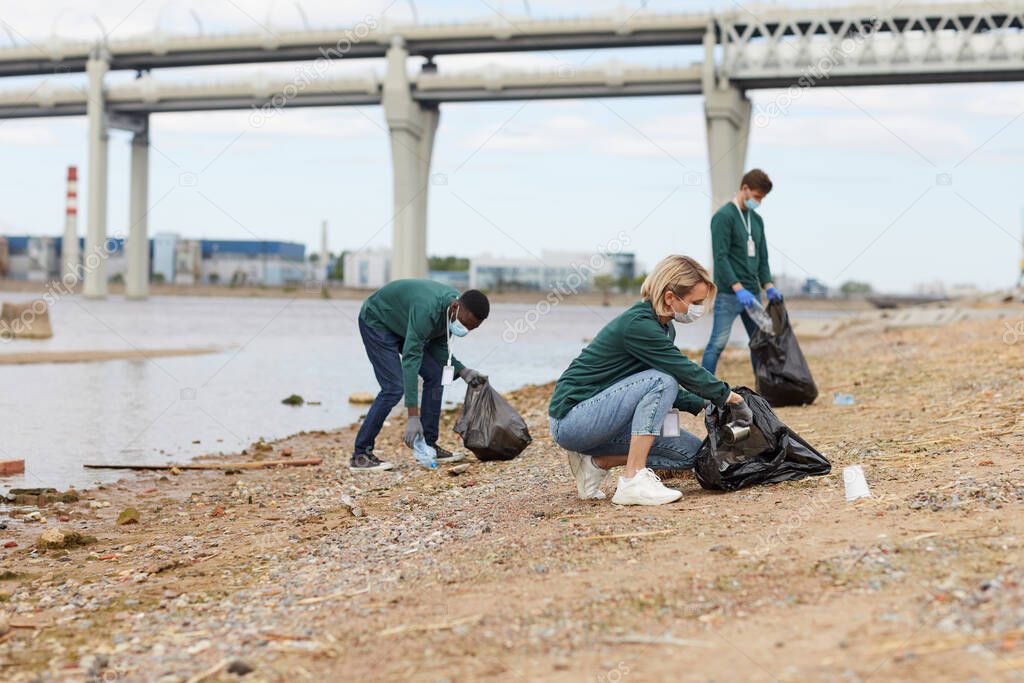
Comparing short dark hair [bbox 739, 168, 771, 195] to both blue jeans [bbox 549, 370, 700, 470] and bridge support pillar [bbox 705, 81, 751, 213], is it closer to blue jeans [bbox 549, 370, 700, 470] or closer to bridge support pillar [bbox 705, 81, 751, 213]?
blue jeans [bbox 549, 370, 700, 470]

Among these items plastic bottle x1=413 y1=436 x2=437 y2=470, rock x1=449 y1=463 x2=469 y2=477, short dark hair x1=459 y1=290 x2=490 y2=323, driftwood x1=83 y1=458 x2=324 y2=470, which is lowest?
driftwood x1=83 y1=458 x2=324 y2=470

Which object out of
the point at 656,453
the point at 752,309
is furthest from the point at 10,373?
the point at 656,453

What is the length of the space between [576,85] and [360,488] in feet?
160

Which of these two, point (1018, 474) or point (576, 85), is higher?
point (576, 85)

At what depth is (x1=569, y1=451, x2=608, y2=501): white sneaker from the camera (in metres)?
5.25

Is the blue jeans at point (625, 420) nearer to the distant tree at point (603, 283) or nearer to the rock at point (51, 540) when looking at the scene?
the rock at point (51, 540)

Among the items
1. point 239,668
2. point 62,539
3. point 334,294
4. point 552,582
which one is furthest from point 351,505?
point 334,294

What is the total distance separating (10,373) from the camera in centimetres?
1552

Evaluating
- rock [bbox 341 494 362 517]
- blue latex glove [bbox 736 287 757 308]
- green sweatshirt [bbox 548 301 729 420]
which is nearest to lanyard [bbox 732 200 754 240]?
blue latex glove [bbox 736 287 757 308]

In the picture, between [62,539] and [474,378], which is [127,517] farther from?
[474,378]

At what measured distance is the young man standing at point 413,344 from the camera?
6.51 metres

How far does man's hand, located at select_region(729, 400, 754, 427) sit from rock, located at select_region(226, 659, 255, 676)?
2.69 metres

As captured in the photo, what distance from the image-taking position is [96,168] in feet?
224

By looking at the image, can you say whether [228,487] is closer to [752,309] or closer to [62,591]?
[62,591]
